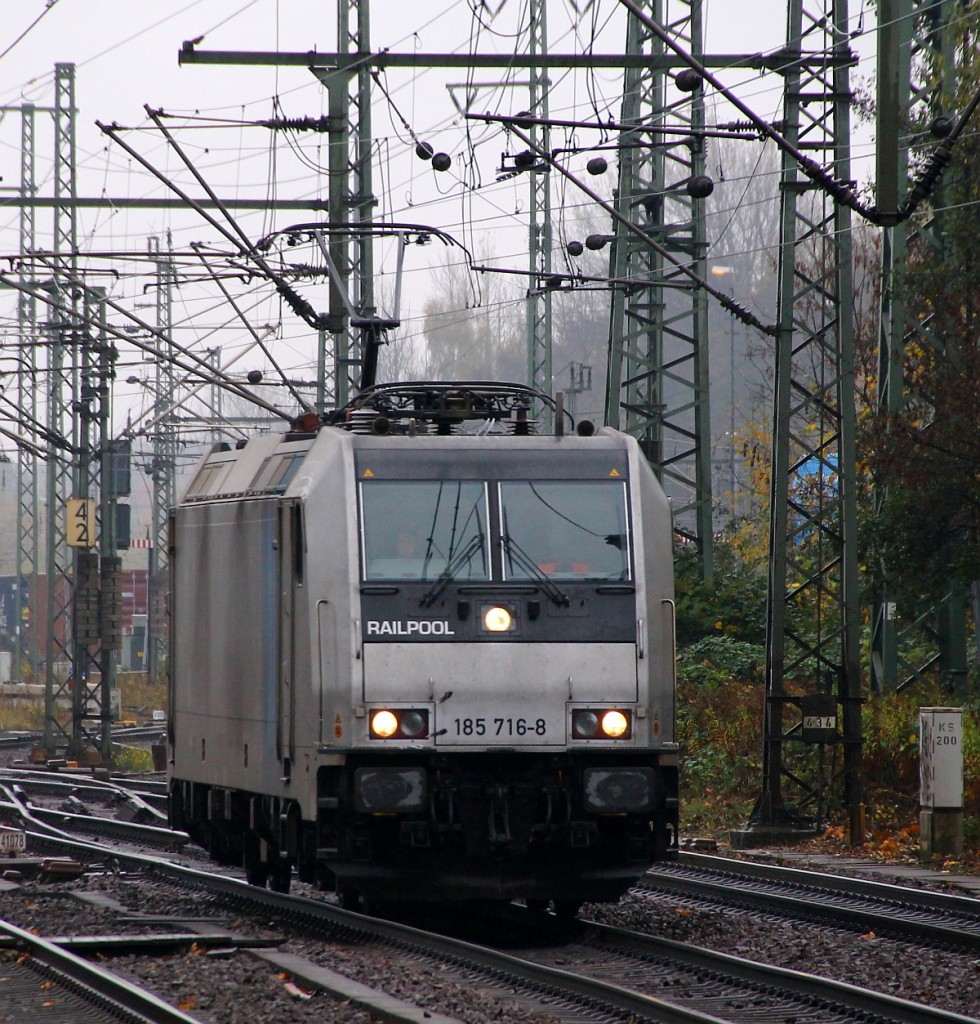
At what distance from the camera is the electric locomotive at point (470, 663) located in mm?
11477

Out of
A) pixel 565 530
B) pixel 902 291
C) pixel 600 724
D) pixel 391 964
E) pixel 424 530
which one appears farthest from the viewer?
pixel 902 291

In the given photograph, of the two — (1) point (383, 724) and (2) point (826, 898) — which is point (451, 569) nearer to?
(1) point (383, 724)

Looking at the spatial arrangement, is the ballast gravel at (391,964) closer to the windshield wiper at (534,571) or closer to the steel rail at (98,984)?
the steel rail at (98,984)

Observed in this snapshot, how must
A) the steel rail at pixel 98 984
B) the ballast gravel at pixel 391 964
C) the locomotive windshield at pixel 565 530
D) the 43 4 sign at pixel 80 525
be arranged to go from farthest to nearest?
the 43 4 sign at pixel 80 525, the locomotive windshield at pixel 565 530, the ballast gravel at pixel 391 964, the steel rail at pixel 98 984

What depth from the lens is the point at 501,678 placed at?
11539 mm

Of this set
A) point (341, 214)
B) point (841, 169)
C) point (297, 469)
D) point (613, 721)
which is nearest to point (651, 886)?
point (613, 721)

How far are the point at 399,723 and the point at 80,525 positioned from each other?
2639cm

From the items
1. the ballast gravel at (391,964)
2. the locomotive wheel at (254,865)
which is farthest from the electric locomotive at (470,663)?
the locomotive wheel at (254,865)

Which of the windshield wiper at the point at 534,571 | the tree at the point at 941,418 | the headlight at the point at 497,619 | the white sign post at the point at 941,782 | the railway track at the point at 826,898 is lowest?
the railway track at the point at 826,898

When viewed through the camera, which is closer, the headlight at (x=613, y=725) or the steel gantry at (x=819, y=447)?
the headlight at (x=613, y=725)

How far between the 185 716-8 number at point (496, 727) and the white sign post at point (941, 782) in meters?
6.40

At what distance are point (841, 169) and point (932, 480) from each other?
12.1 feet

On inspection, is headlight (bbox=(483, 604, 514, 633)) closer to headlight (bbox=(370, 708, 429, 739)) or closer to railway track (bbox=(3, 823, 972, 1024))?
headlight (bbox=(370, 708, 429, 739))

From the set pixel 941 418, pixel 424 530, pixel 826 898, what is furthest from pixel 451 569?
pixel 941 418
